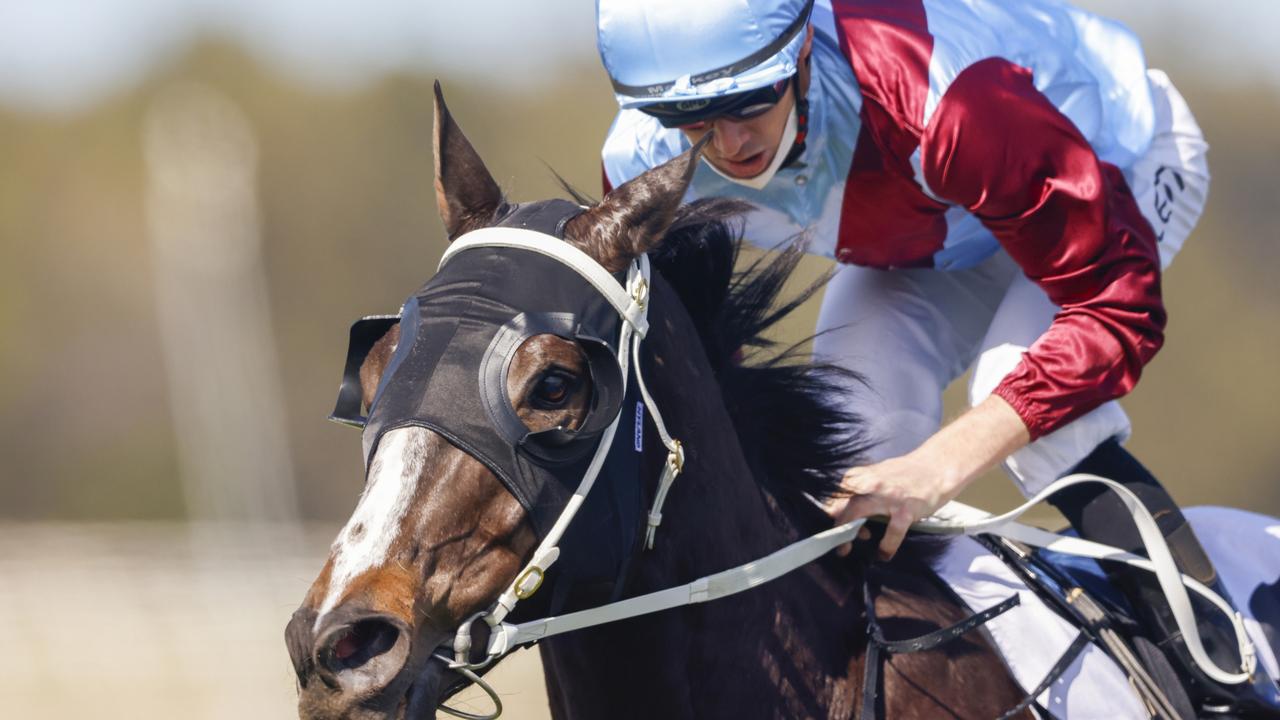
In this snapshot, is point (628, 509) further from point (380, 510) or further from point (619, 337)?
point (380, 510)

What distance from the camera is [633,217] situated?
7.68ft

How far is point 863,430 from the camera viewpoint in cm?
287

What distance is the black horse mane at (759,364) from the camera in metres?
2.69

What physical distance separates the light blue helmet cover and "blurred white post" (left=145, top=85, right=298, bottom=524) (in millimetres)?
17353

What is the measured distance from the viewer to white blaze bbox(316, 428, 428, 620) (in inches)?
78.5

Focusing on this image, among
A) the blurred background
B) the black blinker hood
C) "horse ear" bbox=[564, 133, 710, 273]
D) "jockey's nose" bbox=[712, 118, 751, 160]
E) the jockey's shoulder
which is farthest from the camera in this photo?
the blurred background

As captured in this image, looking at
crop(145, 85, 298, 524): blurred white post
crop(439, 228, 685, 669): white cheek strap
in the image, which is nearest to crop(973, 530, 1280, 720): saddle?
crop(439, 228, 685, 669): white cheek strap

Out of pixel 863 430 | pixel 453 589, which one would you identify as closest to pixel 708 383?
pixel 863 430

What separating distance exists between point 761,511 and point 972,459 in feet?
1.51

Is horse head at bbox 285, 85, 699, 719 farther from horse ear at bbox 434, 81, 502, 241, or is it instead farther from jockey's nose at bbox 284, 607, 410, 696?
horse ear at bbox 434, 81, 502, 241

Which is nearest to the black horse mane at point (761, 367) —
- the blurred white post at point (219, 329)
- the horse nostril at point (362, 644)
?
the horse nostril at point (362, 644)

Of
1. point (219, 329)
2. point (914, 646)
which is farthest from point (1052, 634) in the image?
point (219, 329)

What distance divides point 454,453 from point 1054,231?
4.49 ft

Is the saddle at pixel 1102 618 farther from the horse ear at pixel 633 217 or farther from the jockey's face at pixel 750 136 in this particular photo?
the horse ear at pixel 633 217
